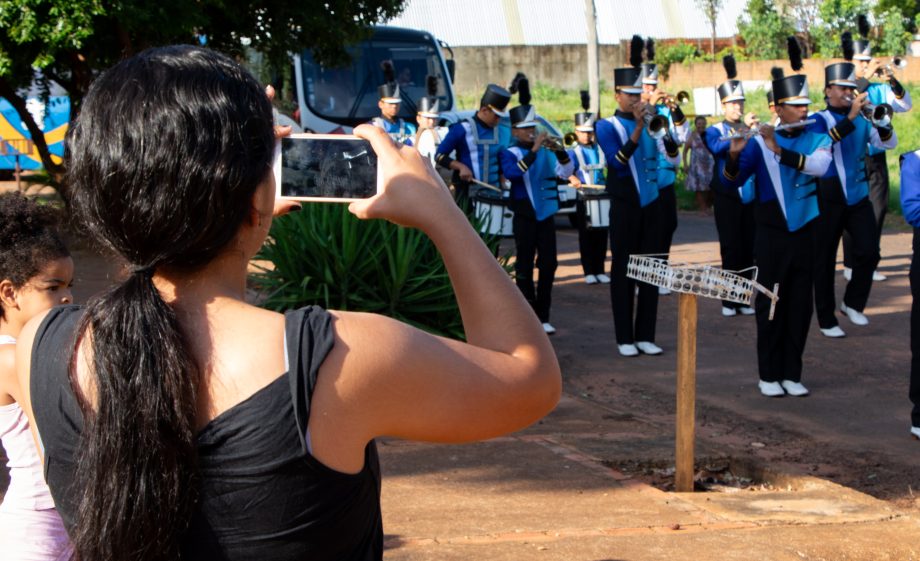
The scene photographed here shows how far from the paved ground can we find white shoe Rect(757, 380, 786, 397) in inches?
3.8

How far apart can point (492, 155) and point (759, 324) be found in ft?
13.9

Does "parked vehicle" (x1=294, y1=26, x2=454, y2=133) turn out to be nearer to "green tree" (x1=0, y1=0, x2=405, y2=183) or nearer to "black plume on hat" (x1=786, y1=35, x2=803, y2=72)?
"green tree" (x1=0, y1=0, x2=405, y2=183)

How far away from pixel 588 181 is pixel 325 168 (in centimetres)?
1217

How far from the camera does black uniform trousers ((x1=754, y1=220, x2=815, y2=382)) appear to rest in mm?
8156

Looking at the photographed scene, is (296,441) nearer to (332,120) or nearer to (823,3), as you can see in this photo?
(332,120)

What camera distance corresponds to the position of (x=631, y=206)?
9734 mm

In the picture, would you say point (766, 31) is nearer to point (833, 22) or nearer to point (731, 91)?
point (833, 22)

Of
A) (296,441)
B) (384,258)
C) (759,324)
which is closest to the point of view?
(296,441)

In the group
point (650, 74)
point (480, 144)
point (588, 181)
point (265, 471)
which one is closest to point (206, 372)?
point (265, 471)

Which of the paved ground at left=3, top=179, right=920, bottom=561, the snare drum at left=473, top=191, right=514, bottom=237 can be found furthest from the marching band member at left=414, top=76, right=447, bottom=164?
the paved ground at left=3, top=179, right=920, bottom=561

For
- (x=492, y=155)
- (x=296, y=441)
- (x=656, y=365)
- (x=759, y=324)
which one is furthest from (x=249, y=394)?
(x=492, y=155)

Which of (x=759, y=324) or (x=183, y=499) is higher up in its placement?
(x=183, y=499)

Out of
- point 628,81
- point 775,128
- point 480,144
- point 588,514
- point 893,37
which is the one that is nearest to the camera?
point 588,514

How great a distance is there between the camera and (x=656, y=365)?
9250 millimetres
